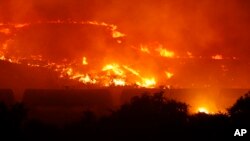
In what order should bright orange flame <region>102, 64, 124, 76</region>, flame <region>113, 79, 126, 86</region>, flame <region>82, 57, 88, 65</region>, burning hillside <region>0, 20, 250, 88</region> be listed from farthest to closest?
flame <region>82, 57, 88, 65</region> → bright orange flame <region>102, 64, 124, 76</region> → burning hillside <region>0, 20, 250, 88</region> → flame <region>113, 79, 126, 86</region>

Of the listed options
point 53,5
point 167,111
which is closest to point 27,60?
point 53,5

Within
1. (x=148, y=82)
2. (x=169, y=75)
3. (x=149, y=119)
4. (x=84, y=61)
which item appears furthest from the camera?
(x=169, y=75)

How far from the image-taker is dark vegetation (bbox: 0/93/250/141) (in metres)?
20.4

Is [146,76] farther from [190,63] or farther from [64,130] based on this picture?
[64,130]

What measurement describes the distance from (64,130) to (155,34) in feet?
90.0

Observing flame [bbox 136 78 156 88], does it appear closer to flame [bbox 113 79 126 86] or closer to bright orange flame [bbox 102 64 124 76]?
flame [bbox 113 79 126 86]

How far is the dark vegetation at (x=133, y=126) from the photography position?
2038 cm

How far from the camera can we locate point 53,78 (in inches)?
1409

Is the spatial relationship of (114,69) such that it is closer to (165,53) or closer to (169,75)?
(169,75)

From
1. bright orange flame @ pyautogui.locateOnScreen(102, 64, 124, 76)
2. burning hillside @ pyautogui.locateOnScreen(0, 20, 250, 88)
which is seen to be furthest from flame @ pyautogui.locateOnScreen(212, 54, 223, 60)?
bright orange flame @ pyautogui.locateOnScreen(102, 64, 124, 76)

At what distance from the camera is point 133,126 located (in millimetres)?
21516

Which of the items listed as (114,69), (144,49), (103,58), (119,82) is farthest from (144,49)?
(119,82)

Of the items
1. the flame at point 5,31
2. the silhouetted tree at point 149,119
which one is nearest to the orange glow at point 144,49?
the flame at point 5,31

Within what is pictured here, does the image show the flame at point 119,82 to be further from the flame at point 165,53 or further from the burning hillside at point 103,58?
the flame at point 165,53
